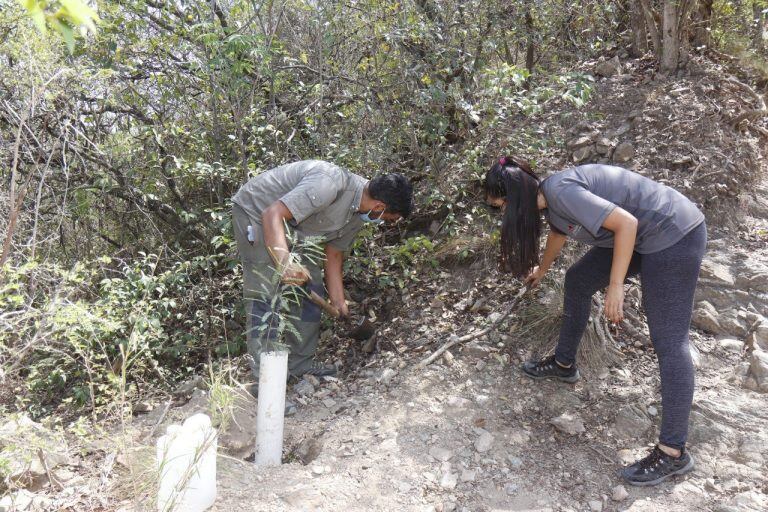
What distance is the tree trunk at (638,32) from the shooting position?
220 inches

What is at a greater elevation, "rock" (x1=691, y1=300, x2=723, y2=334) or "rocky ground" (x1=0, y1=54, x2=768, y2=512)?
"rock" (x1=691, y1=300, x2=723, y2=334)

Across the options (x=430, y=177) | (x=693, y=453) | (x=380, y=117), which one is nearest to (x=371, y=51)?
(x=380, y=117)

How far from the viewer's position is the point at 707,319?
328 centimetres

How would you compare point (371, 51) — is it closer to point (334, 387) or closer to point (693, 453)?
point (334, 387)

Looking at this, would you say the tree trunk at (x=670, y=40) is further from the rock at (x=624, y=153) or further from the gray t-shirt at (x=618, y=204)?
the gray t-shirt at (x=618, y=204)

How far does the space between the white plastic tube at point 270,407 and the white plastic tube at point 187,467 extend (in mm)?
397

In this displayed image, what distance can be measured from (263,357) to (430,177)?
214cm

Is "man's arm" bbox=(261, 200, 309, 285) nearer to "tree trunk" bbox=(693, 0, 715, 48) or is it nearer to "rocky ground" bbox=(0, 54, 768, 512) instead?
"rocky ground" bbox=(0, 54, 768, 512)

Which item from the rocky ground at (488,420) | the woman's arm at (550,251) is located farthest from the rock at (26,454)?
the woman's arm at (550,251)

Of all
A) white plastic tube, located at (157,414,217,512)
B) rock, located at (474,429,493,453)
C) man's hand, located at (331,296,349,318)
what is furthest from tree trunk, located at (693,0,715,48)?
white plastic tube, located at (157,414,217,512)

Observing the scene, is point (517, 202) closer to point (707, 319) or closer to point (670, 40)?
point (707, 319)

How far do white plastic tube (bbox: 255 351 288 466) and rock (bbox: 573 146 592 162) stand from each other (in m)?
3.03

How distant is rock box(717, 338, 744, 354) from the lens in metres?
3.13

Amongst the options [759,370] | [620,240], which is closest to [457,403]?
[620,240]
